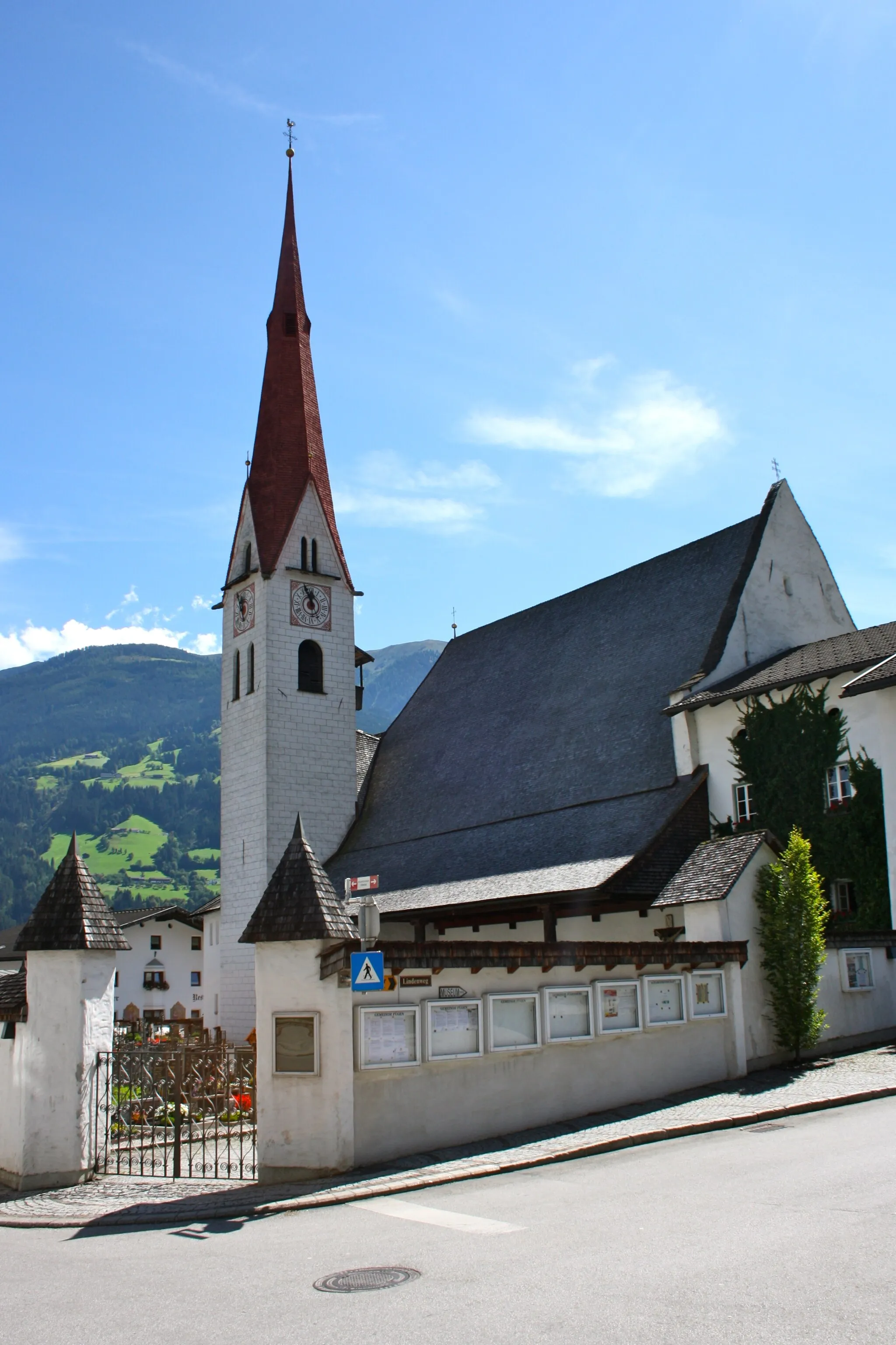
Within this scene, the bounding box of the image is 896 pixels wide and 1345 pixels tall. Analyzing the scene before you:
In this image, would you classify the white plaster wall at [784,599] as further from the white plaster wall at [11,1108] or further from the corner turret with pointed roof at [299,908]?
the white plaster wall at [11,1108]

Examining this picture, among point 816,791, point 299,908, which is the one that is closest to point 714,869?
point 816,791

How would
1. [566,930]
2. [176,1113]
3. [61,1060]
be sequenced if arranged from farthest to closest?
[566,930] → [61,1060] → [176,1113]

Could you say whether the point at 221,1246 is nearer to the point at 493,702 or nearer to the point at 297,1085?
the point at 297,1085

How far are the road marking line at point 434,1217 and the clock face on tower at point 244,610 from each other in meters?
27.5

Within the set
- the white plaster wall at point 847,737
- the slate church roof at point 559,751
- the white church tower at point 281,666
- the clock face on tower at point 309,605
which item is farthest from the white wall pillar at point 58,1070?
the clock face on tower at point 309,605

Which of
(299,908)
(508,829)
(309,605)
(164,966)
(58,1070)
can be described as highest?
(309,605)

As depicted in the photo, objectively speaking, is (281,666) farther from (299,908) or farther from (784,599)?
(299,908)

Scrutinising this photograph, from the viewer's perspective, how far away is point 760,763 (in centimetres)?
2423

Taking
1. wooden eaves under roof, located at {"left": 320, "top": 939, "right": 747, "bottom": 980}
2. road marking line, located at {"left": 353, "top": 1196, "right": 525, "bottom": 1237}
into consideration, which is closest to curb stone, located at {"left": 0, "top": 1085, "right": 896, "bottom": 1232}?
road marking line, located at {"left": 353, "top": 1196, "right": 525, "bottom": 1237}

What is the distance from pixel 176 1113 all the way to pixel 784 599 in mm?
19571

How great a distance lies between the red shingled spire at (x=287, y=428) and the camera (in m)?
37.8

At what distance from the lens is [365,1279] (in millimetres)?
8086

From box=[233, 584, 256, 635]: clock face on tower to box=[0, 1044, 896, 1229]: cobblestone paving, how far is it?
2461cm

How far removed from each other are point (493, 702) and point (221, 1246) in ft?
84.4
